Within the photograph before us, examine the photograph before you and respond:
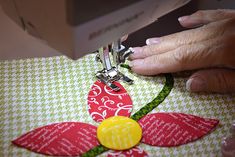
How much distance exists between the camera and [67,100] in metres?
0.85

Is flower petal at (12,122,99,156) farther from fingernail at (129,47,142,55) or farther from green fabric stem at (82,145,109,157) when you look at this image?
fingernail at (129,47,142,55)

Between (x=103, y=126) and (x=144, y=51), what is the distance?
0.25 metres

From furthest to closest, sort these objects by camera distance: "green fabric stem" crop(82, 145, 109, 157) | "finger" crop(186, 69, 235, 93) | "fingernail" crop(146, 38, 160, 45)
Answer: "fingernail" crop(146, 38, 160, 45) < "finger" crop(186, 69, 235, 93) < "green fabric stem" crop(82, 145, 109, 157)

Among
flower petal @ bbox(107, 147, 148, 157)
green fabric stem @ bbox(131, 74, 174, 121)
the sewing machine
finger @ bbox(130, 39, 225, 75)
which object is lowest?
flower petal @ bbox(107, 147, 148, 157)

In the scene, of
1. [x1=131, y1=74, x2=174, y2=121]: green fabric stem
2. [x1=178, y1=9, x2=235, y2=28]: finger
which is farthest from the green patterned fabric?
[x1=178, y1=9, x2=235, y2=28]: finger

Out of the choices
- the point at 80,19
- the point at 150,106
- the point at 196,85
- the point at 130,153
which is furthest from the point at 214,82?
the point at 80,19

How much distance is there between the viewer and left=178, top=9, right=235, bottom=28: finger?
1.01 meters

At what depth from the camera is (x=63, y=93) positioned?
87 centimetres

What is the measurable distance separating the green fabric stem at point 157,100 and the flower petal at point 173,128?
12mm

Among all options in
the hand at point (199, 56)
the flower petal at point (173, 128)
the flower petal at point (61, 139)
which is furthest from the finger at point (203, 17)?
the flower petal at point (61, 139)

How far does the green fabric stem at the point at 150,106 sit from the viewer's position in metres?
0.74

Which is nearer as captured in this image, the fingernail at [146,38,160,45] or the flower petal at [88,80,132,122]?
the flower petal at [88,80,132,122]

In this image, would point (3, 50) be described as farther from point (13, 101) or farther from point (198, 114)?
point (198, 114)

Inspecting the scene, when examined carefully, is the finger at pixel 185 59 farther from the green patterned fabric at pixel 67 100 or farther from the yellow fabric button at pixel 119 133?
the yellow fabric button at pixel 119 133
